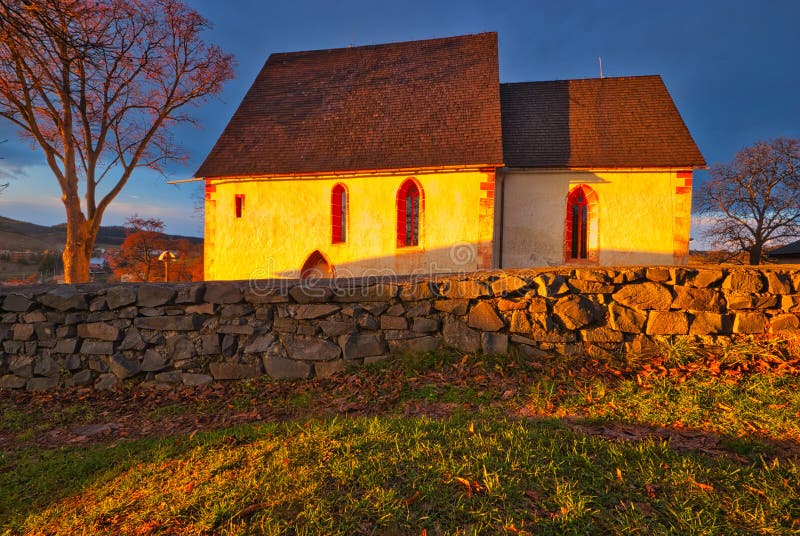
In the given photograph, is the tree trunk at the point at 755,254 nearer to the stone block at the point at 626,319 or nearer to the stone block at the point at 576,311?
the stone block at the point at 626,319

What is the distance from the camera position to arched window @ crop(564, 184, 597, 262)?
13.2m

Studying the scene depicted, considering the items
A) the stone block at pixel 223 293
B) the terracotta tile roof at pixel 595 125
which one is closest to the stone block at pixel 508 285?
the stone block at pixel 223 293

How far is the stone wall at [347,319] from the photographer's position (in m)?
4.97

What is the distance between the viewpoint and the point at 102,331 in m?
5.78

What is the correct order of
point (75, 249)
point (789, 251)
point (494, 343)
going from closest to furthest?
point (494, 343) → point (75, 249) → point (789, 251)

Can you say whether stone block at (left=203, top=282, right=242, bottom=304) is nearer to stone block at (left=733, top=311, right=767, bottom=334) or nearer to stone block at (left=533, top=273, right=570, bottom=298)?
stone block at (left=533, top=273, right=570, bottom=298)

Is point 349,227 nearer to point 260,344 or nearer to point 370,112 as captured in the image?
point 370,112

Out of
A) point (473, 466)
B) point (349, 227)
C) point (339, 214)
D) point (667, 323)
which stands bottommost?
point (473, 466)

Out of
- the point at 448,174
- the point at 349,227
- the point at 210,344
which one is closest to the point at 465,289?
the point at 210,344

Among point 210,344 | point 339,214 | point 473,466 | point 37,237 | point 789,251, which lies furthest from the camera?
point 37,237

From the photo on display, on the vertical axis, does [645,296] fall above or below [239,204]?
below

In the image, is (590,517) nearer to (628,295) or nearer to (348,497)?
(348,497)

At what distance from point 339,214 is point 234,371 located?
9.36m

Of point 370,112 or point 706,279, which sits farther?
point 370,112
